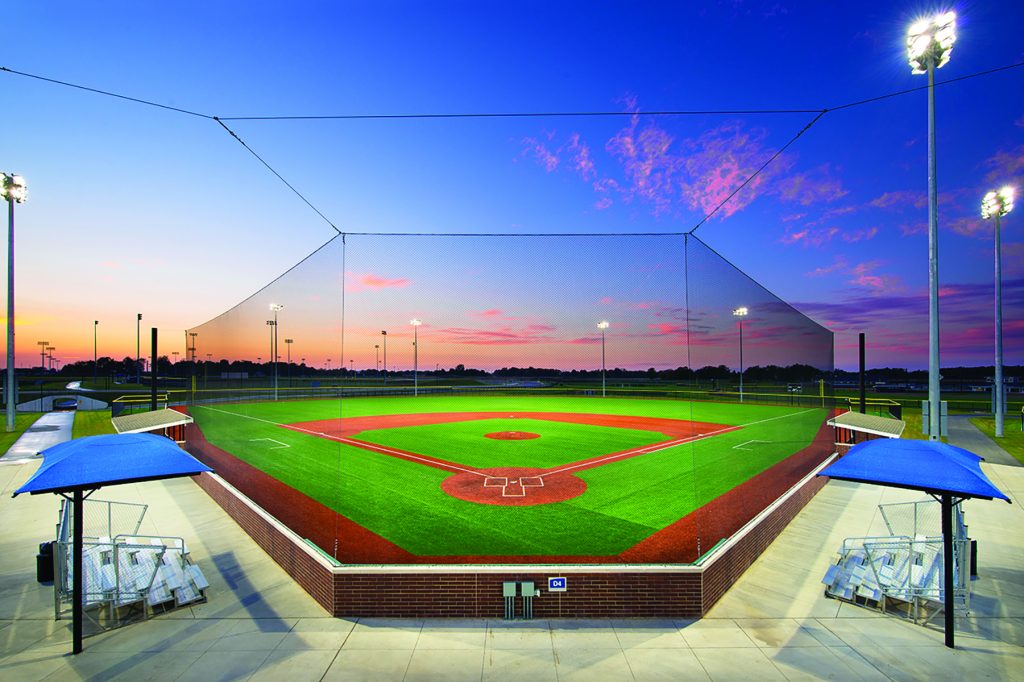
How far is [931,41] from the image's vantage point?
32.7ft

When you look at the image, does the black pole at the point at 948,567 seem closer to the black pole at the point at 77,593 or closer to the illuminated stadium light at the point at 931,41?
the illuminated stadium light at the point at 931,41

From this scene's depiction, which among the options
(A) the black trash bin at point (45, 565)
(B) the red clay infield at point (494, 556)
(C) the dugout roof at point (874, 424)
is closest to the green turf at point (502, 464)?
(B) the red clay infield at point (494, 556)

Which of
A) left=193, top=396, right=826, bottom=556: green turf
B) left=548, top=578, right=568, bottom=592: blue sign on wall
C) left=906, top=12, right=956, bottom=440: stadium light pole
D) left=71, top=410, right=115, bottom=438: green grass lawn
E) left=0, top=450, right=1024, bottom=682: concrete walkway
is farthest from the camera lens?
left=71, top=410, right=115, bottom=438: green grass lawn

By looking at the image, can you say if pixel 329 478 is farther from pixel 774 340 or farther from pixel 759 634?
pixel 774 340

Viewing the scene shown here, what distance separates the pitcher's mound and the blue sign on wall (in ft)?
48.9

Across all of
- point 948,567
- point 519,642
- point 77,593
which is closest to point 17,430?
point 77,593

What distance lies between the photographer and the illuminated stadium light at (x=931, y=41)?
977 cm

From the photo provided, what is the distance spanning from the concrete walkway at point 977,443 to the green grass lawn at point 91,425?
35.0 metres

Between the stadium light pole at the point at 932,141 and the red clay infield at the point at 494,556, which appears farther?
the stadium light pole at the point at 932,141

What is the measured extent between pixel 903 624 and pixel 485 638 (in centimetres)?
566

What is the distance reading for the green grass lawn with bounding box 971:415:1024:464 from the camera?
1909cm

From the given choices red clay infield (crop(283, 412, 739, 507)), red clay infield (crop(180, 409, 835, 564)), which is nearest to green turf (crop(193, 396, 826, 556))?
red clay infield (crop(180, 409, 835, 564))

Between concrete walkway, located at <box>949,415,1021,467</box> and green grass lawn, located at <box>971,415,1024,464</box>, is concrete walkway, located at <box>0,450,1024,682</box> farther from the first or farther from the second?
green grass lawn, located at <box>971,415,1024,464</box>

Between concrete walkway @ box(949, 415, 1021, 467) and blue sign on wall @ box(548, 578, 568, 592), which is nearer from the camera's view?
blue sign on wall @ box(548, 578, 568, 592)
